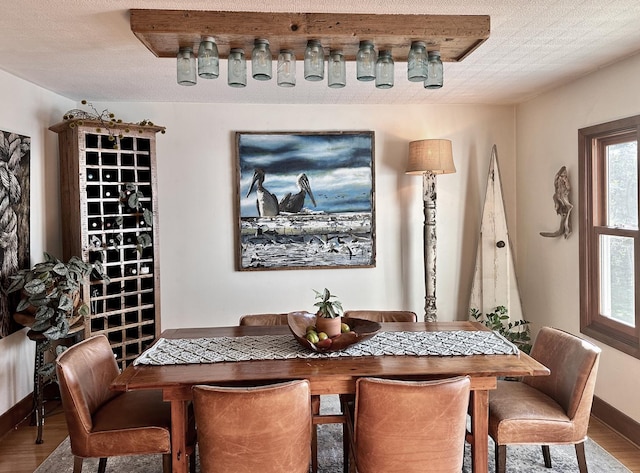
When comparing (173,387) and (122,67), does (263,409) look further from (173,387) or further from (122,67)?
(122,67)

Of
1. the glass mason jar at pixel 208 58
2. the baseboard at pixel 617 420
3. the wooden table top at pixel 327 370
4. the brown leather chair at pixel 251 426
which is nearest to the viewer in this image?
the brown leather chair at pixel 251 426

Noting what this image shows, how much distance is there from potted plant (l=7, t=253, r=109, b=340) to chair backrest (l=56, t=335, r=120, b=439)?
2.47 feet

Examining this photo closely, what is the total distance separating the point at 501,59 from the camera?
3.18 meters

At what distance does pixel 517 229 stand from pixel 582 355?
2.40m

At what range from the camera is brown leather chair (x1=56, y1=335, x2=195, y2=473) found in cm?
225

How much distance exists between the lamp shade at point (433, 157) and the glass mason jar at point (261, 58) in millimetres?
2030

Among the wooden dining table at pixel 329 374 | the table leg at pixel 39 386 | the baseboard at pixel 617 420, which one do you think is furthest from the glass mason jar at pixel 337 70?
the baseboard at pixel 617 420

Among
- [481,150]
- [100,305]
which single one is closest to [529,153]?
[481,150]

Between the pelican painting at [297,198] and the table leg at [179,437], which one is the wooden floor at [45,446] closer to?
the table leg at [179,437]

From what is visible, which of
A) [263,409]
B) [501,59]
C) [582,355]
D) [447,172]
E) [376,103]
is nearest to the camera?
[263,409]

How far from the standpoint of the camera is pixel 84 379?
241cm

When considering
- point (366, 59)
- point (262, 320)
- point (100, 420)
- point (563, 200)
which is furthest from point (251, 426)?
point (563, 200)

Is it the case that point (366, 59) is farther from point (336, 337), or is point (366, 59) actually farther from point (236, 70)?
point (336, 337)

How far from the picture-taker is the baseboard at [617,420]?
3.07m
